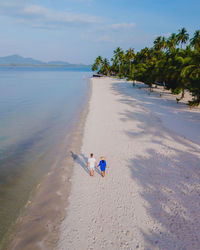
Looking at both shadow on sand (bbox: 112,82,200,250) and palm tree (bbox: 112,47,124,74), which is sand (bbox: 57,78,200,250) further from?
palm tree (bbox: 112,47,124,74)

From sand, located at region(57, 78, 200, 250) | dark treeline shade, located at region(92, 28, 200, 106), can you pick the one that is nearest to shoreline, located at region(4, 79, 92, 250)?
sand, located at region(57, 78, 200, 250)

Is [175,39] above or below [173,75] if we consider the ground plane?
above

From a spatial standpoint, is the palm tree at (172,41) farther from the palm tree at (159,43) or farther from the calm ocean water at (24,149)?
the calm ocean water at (24,149)

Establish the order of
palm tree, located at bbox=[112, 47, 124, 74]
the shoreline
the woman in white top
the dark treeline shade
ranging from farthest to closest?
palm tree, located at bbox=[112, 47, 124, 74]
the dark treeline shade
the woman in white top
the shoreline

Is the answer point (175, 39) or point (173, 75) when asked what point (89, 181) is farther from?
point (175, 39)

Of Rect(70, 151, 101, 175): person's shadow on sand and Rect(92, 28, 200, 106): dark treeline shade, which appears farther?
Rect(92, 28, 200, 106): dark treeline shade

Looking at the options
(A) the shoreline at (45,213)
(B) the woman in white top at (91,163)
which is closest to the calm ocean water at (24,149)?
(A) the shoreline at (45,213)

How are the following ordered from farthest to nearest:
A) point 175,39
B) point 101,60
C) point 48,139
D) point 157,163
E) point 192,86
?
point 101,60 < point 175,39 < point 192,86 < point 48,139 < point 157,163

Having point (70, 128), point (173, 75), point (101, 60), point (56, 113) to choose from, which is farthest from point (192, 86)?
point (101, 60)
